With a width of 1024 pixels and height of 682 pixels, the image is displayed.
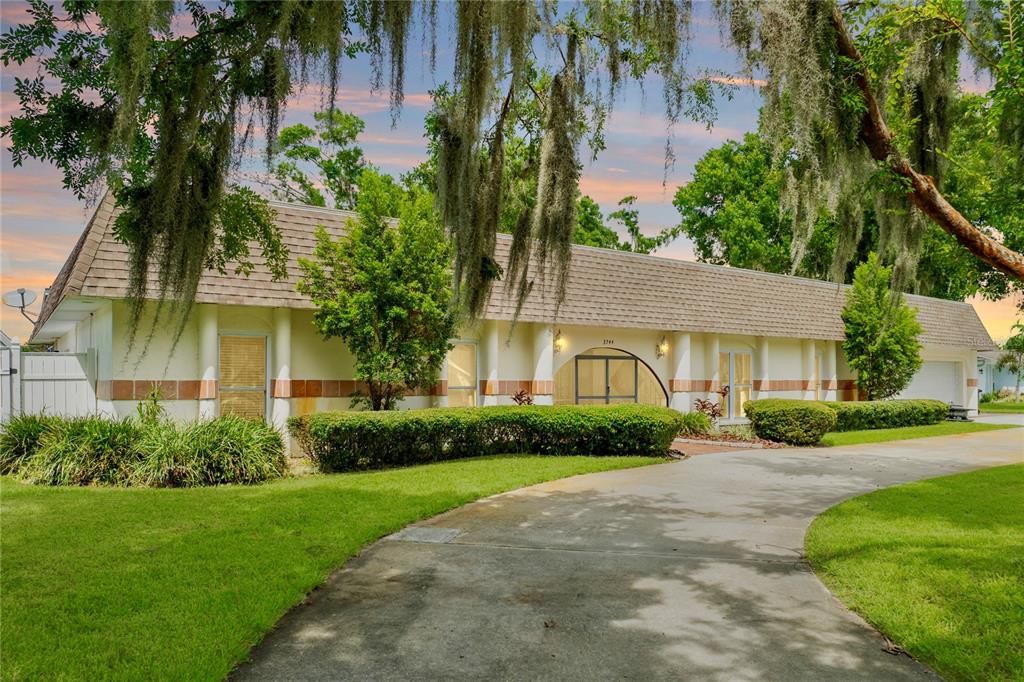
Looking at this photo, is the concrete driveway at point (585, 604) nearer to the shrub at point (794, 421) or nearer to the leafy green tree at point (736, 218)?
the shrub at point (794, 421)

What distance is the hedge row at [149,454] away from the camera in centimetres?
921

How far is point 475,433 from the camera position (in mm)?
12156

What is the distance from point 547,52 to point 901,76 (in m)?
3.06

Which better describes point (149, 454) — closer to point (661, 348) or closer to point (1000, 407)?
point (661, 348)

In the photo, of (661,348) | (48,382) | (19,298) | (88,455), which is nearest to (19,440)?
(88,455)

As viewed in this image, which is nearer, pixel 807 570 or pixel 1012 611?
pixel 1012 611

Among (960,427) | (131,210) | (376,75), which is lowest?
(960,427)

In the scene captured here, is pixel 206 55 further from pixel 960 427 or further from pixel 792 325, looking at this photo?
pixel 960 427

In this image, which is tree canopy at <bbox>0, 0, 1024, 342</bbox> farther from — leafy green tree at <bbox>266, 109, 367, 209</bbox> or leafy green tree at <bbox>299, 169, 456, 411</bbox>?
leafy green tree at <bbox>266, 109, 367, 209</bbox>

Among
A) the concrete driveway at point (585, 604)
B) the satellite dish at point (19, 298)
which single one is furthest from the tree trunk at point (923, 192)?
the satellite dish at point (19, 298)

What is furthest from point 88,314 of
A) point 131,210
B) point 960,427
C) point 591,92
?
point 960,427

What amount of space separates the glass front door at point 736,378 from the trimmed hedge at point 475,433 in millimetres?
7602

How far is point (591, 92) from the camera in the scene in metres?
5.98

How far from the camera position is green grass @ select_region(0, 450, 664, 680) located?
12.5 ft
